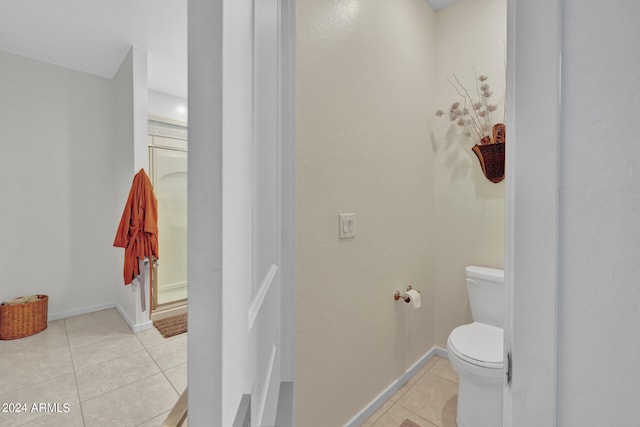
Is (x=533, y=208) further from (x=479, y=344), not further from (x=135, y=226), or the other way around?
(x=135, y=226)

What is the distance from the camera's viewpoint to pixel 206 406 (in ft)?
0.81

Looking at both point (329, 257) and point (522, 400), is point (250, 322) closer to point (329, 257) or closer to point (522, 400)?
point (522, 400)

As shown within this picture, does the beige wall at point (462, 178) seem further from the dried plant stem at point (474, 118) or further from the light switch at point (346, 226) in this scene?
the light switch at point (346, 226)

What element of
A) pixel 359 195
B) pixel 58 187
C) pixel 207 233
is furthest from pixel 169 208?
pixel 207 233

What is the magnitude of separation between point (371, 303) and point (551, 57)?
1.28m

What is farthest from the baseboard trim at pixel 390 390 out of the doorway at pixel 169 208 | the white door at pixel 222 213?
the doorway at pixel 169 208

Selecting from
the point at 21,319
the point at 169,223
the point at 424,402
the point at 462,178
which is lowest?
the point at 424,402

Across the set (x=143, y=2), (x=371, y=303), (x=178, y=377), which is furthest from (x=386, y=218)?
(x=143, y=2)

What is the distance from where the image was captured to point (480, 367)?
1.29 m

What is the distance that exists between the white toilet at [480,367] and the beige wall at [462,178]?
0.34m

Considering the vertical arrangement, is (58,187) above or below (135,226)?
above

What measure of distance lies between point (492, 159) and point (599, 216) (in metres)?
1.42

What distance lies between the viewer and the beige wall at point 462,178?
1.90m

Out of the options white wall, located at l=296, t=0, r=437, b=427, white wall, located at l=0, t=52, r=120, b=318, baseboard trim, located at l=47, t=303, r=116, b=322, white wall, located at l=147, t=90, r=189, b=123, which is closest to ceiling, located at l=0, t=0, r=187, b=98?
white wall, located at l=0, t=52, r=120, b=318
